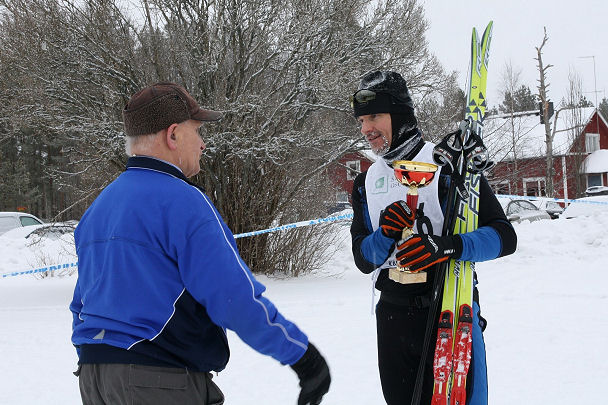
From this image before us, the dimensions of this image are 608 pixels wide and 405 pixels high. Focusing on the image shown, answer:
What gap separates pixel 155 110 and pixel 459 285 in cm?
136

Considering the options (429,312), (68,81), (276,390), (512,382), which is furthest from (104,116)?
(429,312)

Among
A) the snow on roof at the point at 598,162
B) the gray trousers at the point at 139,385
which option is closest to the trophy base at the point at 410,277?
the gray trousers at the point at 139,385

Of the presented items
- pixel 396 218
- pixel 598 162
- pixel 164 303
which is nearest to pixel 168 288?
pixel 164 303

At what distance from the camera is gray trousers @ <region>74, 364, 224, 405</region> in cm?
173

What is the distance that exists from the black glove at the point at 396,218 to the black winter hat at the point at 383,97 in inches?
19.6

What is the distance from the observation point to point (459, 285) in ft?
7.85

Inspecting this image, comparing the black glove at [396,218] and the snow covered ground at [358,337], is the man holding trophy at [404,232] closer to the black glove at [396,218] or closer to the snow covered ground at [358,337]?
the black glove at [396,218]

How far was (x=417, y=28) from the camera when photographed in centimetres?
1011

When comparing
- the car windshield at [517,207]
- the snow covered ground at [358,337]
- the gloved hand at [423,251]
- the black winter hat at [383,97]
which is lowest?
the snow covered ground at [358,337]

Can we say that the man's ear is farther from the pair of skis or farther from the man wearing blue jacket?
the pair of skis

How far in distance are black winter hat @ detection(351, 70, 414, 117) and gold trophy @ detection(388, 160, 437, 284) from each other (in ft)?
1.30

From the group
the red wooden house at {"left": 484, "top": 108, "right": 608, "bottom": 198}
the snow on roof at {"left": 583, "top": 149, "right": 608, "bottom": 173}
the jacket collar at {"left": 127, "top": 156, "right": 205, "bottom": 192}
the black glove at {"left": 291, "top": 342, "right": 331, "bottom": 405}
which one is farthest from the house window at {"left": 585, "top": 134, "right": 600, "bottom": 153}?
the jacket collar at {"left": 127, "top": 156, "right": 205, "bottom": 192}

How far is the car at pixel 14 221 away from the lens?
15305 millimetres

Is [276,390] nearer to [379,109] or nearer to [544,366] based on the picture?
[544,366]
